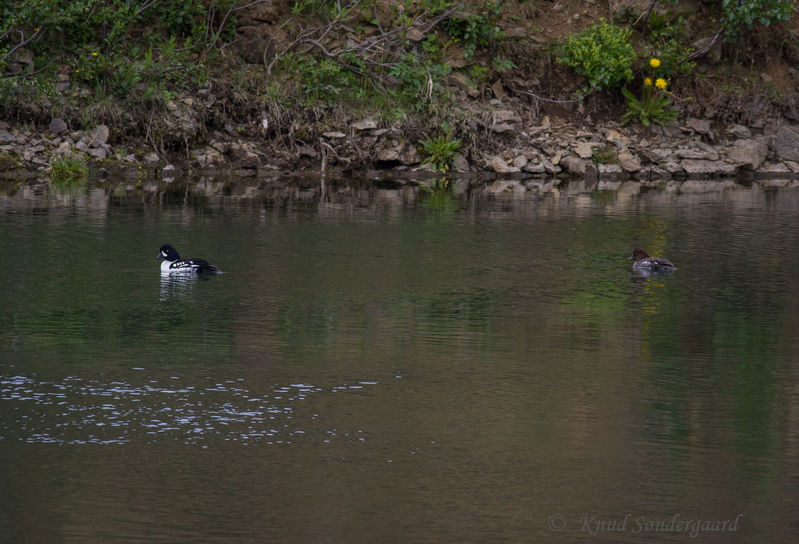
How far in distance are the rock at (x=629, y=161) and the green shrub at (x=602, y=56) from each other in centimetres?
199

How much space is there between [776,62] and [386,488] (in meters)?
27.3

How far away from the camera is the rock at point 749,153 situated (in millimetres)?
28375

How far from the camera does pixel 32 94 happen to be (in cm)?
2581

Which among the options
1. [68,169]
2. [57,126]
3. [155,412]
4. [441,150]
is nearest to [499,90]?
[441,150]

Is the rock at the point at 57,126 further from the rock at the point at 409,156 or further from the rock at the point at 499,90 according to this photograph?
the rock at the point at 499,90

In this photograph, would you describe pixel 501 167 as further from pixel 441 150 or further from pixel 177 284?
pixel 177 284

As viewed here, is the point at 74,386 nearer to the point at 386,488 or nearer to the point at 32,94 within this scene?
the point at 386,488

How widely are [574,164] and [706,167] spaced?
10.00 ft

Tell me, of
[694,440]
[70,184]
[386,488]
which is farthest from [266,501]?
[70,184]

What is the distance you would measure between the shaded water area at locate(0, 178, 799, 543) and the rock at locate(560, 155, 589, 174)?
33.8 ft

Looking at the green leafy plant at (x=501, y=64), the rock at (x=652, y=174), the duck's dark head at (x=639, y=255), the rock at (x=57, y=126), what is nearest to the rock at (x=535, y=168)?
the rock at (x=652, y=174)

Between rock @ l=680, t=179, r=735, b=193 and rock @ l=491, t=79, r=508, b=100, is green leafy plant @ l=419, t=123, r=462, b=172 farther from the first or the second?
rock @ l=680, t=179, r=735, b=193

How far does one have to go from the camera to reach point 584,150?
27844 millimetres

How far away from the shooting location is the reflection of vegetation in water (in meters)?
20.6
